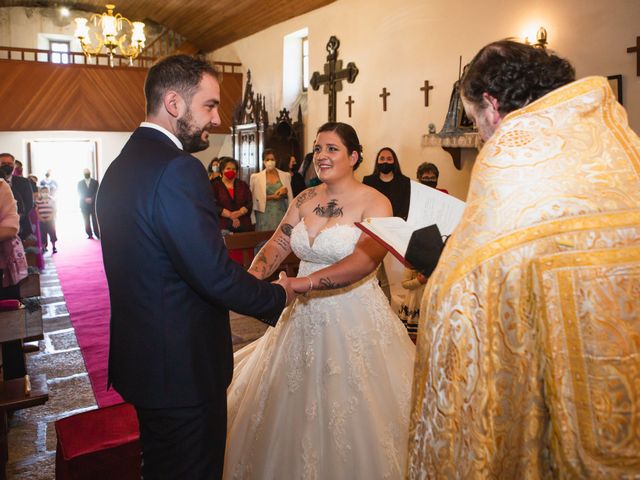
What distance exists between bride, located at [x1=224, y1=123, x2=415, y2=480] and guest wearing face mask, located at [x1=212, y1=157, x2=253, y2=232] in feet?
16.8

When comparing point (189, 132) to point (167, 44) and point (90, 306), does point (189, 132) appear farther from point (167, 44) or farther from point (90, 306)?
point (167, 44)

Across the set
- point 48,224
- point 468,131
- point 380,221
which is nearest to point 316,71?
point 468,131

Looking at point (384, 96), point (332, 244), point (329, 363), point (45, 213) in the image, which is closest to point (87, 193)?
point (45, 213)

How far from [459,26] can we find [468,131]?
1910mm

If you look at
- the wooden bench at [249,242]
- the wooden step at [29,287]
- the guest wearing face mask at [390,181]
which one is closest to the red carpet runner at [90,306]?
the wooden step at [29,287]

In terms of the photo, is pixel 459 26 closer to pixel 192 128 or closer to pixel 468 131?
pixel 468 131

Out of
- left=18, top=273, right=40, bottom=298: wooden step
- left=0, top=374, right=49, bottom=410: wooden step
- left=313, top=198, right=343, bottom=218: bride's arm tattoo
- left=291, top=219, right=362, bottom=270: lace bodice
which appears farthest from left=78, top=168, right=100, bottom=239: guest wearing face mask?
left=291, top=219, right=362, bottom=270: lace bodice

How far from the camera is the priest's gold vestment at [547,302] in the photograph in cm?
122

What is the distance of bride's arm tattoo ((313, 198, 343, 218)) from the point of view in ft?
10.1

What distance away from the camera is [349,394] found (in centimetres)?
274

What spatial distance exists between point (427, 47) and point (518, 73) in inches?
297

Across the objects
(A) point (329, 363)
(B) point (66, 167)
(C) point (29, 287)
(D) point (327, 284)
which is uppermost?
(B) point (66, 167)

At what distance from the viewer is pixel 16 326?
9.84 feet

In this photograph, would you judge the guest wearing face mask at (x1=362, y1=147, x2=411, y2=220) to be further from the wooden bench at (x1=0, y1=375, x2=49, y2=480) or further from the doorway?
the doorway
